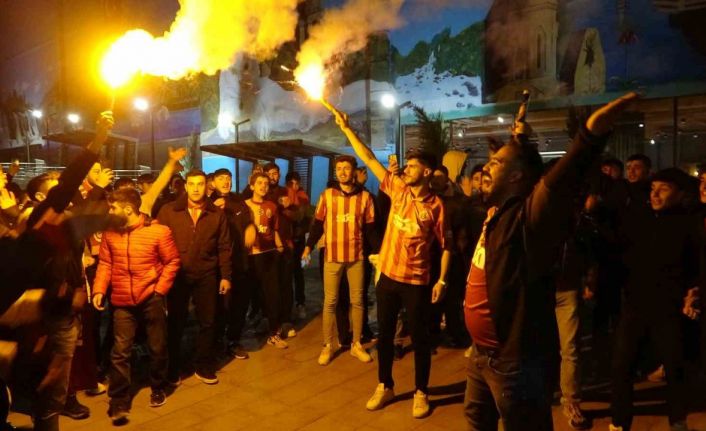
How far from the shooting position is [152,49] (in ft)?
20.6

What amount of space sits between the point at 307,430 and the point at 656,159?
14.0 meters

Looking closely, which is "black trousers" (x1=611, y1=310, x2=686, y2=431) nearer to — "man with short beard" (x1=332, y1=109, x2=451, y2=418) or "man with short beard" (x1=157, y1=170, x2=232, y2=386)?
"man with short beard" (x1=332, y1=109, x2=451, y2=418)

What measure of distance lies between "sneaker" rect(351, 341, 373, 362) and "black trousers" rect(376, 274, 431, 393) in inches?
50.0

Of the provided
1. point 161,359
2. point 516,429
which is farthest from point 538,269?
point 161,359

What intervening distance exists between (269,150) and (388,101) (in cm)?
523

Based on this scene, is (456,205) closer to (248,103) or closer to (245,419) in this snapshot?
(245,419)

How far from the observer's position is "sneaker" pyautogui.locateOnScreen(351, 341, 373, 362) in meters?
6.46

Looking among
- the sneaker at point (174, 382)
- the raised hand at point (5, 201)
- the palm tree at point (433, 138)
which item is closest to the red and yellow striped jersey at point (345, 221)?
the sneaker at point (174, 382)

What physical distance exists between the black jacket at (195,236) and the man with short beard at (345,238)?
50.6 inches

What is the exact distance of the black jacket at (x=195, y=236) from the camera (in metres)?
5.88

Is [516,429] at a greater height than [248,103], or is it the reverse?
[248,103]

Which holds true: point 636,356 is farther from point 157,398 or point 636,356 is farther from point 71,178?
point 157,398

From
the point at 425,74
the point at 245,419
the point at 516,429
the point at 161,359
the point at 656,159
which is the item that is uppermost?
the point at 425,74

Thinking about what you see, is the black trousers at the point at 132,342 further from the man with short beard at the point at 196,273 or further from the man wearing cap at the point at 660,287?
the man wearing cap at the point at 660,287
